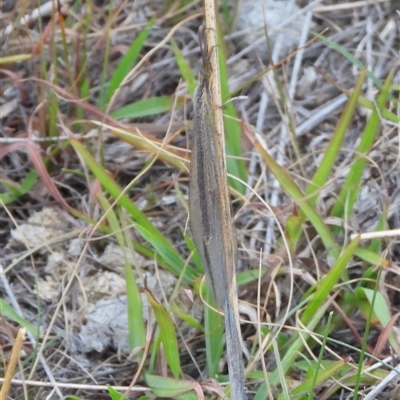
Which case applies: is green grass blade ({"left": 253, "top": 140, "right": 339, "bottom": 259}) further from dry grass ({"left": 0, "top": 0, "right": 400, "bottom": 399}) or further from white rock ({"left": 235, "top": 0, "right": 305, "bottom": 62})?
white rock ({"left": 235, "top": 0, "right": 305, "bottom": 62})

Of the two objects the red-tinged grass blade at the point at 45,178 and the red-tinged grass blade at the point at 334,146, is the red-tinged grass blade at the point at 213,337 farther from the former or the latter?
the red-tinged grass blade at the point at 45,178

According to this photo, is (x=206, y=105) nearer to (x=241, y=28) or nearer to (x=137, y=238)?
(x=137, y=238)

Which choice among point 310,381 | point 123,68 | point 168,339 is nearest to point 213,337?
point 168,339

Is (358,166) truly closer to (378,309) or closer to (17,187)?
(378,309)

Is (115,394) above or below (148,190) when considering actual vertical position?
below

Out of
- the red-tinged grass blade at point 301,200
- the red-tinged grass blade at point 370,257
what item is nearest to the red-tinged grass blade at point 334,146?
the red-tinged grass blade at point 301,200

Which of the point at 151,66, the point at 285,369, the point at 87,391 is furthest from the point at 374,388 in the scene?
the point at 151,66
